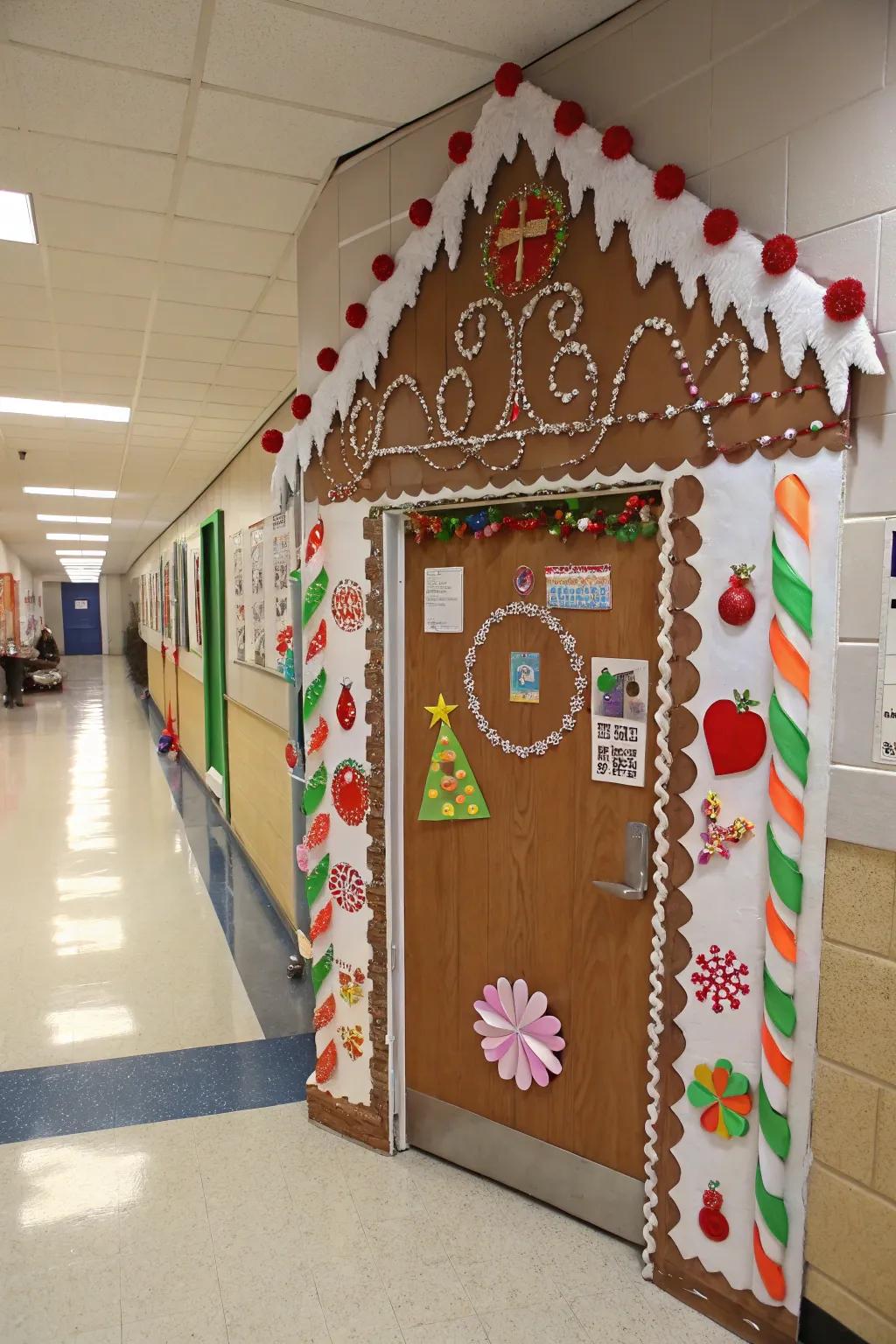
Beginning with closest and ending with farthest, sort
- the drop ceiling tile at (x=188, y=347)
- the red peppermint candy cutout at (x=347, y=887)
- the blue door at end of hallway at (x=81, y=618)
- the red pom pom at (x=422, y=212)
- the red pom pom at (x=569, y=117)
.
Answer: the red pom pom at (x=569, y=117) → the red pom pom at (x=422, y=212) → the red peppermint candy cutout at (x=347, y=887) → the drop ceiling tile at (x=188, y=347) → the blue door at end of hallway at (x=81, y=618)

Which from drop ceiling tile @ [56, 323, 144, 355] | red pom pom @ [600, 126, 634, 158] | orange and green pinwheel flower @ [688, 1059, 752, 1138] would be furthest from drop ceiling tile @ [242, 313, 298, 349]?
orange and green pinwheel flower @ [688, 1059, 752, 1138]

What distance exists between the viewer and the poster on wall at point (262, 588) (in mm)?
4750

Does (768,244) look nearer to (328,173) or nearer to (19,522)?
(328,173)

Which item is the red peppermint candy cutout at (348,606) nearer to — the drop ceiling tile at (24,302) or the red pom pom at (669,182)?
the red pom pom at (669,182)

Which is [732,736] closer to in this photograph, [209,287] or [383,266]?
[383,266]

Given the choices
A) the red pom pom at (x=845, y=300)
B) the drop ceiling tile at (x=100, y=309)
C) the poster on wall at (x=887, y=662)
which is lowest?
the poster on wall at (x=887, y=662)

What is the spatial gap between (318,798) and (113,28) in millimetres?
2160

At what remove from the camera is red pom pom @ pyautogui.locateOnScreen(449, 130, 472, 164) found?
225 centimetres

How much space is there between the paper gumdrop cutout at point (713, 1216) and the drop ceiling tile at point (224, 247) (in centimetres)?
324

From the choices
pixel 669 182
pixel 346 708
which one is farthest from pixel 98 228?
pixel 669 182

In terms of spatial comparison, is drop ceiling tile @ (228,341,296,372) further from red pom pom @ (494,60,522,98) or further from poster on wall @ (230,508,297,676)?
red pom pom @ (494,60,522,98)

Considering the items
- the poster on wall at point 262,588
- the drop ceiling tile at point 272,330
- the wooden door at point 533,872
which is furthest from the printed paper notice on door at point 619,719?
the drop ceiling tile at point 272,330

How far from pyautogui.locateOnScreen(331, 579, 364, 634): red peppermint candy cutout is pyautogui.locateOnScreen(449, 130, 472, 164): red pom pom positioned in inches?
48.1

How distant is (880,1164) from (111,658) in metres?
27.3
